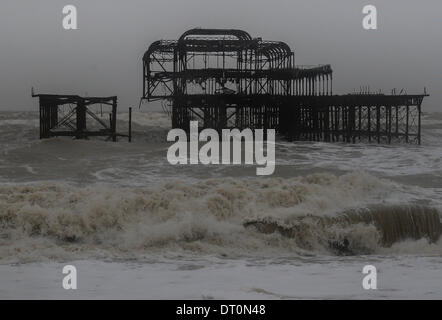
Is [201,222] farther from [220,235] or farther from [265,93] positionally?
[265,93]

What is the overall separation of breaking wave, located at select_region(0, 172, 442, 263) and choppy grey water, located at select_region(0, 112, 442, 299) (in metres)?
0.04

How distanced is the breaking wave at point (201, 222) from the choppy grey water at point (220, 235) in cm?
4

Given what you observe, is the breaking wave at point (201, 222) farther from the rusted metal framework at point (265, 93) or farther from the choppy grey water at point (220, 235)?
the rusted metal framework at point (265, 93)

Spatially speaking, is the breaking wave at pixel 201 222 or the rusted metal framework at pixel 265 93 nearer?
the breaking wave at pixel 201 222

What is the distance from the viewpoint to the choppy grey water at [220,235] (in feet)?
42.9

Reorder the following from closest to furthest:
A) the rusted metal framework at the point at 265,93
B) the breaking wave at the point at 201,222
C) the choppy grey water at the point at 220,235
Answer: the choppy grey water at the point at 220,235
the breaking wave at the point at 201,222
the rusted metal framework at the point at 265,93

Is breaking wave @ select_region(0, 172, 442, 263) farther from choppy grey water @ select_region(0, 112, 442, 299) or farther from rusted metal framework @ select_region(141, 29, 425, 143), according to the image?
rusted metal framework @ select_region(141, 29, 425, 143)

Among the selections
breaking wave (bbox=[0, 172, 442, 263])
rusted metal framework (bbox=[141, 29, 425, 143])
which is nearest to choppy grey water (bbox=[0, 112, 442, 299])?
breaking wave (bbox=[0, 172, 442, 263])

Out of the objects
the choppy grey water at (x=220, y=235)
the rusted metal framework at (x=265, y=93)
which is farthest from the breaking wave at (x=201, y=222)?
the rusted metal framework at (x=265, y=93)


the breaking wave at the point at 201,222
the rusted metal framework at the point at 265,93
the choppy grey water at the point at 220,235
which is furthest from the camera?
the rusted metal framework at the point at 265,93

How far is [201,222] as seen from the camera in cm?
1834

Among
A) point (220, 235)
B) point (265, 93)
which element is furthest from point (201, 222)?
point (265, 93)

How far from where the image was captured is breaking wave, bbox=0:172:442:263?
17.1 meters

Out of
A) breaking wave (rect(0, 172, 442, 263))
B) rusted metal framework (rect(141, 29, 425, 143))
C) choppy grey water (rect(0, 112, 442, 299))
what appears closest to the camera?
choppy grey water (rect(0, 112, 442, 299))
